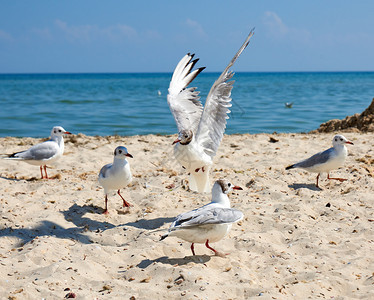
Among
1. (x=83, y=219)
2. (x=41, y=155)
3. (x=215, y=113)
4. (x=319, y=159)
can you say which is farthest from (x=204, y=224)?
(x=41, y=155)

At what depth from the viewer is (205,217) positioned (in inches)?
156

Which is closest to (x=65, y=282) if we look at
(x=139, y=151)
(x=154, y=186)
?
(x=154, y=186)

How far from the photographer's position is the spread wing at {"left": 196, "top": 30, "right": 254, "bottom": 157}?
5824 mm

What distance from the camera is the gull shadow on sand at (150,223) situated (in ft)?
16.7

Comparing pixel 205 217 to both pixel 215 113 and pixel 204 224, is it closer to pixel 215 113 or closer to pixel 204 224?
pixel 204 224

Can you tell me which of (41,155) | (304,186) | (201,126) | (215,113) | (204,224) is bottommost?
(304,186)

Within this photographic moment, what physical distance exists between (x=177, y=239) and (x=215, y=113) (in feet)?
6.81

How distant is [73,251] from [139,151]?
4505 millimetres

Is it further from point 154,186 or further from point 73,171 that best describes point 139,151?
point 154,186

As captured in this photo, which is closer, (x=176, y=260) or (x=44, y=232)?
(x=176, y=260)

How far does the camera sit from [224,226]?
13.3ft

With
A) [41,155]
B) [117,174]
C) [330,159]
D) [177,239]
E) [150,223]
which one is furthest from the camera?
[41,155]

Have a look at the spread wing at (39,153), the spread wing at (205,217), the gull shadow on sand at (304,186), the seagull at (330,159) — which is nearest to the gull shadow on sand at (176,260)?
the spread wing at (205,217)

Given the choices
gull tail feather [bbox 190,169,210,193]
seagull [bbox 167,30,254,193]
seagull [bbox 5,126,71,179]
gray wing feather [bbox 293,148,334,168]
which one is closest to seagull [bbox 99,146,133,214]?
seagull [bbox 167,30,254,193]
